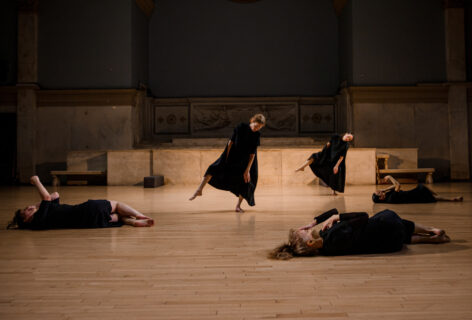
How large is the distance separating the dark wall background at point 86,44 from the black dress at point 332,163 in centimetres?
782

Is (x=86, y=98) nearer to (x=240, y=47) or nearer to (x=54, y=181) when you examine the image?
(x=54, y=181)

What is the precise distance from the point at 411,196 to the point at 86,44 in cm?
1179

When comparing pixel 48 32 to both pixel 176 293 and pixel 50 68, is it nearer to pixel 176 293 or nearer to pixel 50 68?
pixel 50 68

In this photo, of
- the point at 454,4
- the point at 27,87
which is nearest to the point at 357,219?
the point at 27,87

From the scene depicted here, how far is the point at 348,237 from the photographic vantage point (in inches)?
123

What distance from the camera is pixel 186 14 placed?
15.9 meters

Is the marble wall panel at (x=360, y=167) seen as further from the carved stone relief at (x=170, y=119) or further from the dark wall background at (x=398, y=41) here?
the carved stone relief at (x=170, y=119)

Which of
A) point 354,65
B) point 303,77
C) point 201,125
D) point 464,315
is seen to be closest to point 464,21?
point 354,65

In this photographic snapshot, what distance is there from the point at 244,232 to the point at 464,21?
13.1 m

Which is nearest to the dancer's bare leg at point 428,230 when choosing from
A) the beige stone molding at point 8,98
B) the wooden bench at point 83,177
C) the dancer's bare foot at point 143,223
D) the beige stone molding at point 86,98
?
the dancer's bare foot at point 143,223

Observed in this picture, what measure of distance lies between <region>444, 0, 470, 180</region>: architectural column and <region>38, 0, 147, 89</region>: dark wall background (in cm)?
1088

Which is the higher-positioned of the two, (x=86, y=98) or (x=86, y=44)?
(x=86, y=44)

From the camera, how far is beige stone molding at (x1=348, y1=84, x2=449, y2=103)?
13.1m

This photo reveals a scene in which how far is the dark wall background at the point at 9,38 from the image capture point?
13.4m
